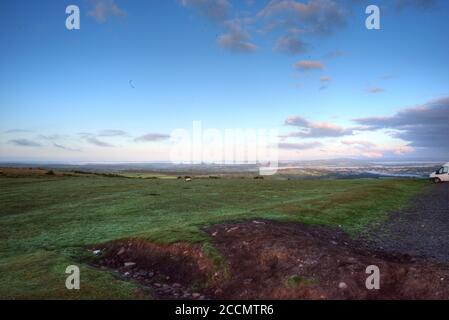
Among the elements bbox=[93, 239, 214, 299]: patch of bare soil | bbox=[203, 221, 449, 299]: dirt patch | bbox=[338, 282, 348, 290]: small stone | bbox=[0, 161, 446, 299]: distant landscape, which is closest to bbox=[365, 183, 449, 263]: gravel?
bbox=[0, 161, 446, 299]: distant landscape

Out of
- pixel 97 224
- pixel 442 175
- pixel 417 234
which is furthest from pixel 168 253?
pixel 442 175

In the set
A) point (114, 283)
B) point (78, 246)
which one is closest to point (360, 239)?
point (114, 283)

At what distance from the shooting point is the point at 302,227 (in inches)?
726

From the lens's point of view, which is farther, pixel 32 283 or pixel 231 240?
pixel 231 240

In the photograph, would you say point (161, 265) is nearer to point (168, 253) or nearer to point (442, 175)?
point (168, 253)

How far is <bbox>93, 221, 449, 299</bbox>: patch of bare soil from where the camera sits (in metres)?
10.6

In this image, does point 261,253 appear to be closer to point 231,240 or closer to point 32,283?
point 231,240

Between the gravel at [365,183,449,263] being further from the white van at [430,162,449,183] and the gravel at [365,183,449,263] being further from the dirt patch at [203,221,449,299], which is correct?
the white van at [430,162,449,183]

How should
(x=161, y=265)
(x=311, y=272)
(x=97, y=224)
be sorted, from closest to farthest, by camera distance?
(x=311, y=272) < (x=161, y=265) < (x=97, y=224)

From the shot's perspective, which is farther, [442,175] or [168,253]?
[442,175]

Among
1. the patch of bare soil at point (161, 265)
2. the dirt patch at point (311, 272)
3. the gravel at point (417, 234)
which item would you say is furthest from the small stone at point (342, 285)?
the gravel at point (417, 234)

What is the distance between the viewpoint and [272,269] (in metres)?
12.2

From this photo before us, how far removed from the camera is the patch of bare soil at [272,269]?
10594mm
